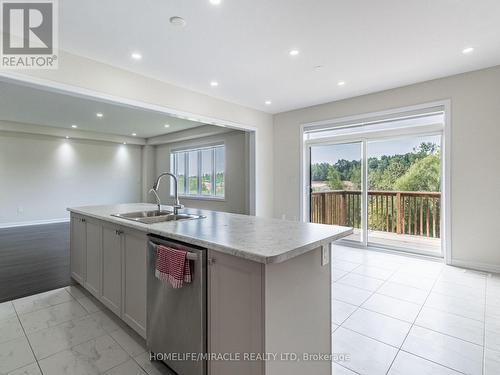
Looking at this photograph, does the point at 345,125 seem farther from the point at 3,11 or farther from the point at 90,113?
the point at 90,113

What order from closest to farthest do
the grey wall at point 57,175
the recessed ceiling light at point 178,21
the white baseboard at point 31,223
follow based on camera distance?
the recessed ceiling light at point 178,21, the white baseboard at point 31,223, the grey wall at point 57,175

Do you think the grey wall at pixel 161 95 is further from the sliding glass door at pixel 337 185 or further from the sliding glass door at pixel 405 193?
the sliding glass door at pixel 405 193

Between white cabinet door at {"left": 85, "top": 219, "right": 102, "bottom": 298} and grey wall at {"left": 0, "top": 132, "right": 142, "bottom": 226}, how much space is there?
615 centimetres

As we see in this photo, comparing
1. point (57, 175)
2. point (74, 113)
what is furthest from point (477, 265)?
point (57, 175)

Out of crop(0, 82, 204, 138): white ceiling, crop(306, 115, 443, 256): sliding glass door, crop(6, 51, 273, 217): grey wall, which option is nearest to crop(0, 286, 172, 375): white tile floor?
crop(6, 51, 273, 217): grey wall

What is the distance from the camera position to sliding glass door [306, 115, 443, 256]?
405cm

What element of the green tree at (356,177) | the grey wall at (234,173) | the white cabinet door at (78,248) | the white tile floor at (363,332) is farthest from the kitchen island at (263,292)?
the grey wall at (234,173)

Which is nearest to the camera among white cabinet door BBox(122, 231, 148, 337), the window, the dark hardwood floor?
white cabinet door BBox(122, 231, 148, 337)

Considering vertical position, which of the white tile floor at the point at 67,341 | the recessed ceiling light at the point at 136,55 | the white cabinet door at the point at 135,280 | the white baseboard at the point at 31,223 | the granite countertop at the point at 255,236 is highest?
the recessed ceiling light at the point at 136,55

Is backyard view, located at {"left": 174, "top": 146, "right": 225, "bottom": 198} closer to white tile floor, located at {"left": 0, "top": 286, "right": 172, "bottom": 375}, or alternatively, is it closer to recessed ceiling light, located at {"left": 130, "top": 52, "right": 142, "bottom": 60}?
recessed ceiling light, located at {"left": 130, "top": 52, "right": 142, "bottom": 60}

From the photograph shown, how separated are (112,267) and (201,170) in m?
5.62

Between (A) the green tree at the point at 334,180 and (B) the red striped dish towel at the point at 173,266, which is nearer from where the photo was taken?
(B) the red striped dish towel at the point at 173,266

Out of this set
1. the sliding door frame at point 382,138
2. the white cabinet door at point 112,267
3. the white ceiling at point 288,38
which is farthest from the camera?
the sliding door frame at point 382,138

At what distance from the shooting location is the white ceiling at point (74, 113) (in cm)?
448
